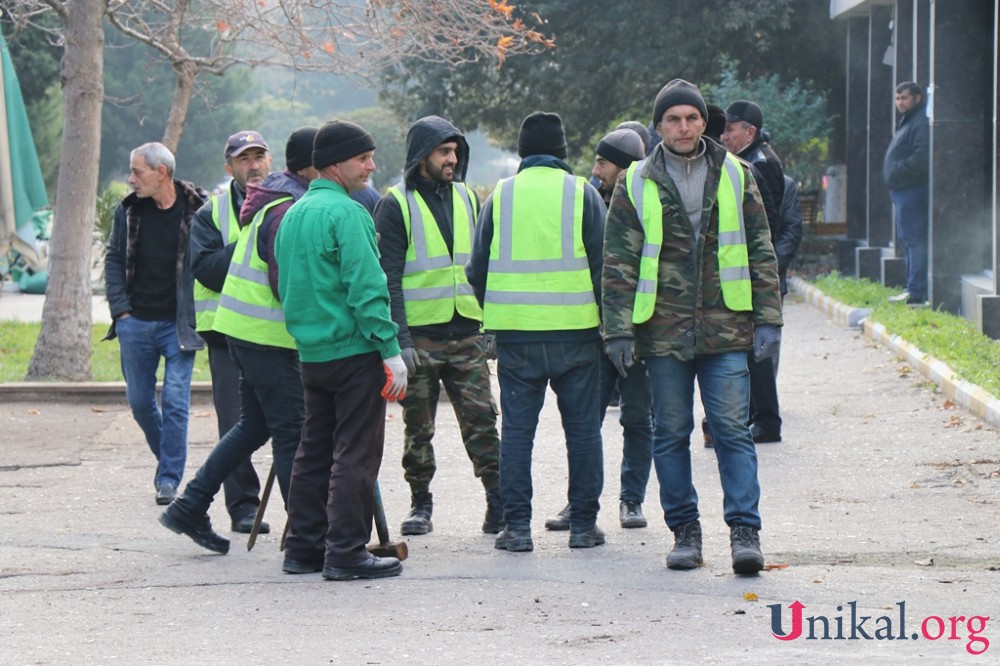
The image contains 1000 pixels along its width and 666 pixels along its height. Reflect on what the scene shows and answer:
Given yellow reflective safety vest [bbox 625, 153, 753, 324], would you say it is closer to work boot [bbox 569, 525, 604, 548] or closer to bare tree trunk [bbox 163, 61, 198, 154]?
work boot [bbox 569, 525, 604, 548]

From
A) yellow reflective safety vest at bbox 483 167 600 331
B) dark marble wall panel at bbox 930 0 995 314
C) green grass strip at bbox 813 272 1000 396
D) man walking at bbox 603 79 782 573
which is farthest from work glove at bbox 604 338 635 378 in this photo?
dark marble wall panel at bbox 930 0 995 314

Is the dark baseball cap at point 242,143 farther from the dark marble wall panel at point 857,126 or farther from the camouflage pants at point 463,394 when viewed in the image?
the dark marble wall panel at point 857,126

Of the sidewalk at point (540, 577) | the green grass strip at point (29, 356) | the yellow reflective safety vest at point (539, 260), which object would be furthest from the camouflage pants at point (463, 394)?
the green grass strip at point (29, 356)

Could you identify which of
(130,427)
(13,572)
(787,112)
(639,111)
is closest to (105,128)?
(639,111)

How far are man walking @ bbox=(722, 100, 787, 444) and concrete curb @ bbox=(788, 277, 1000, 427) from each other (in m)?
1.35

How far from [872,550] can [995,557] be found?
503mm

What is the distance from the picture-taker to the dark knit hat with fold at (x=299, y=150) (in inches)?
286

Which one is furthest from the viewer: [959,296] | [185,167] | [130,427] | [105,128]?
[185,167]

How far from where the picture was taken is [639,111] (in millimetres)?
29016

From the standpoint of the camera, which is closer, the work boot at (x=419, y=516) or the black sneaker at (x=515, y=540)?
the black sneaker at (x=515, y=540)

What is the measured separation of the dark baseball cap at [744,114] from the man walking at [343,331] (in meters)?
3.42

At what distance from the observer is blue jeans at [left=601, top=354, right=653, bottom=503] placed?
7.81 m

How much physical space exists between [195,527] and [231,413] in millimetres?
829

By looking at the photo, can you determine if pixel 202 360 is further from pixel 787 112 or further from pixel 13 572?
pixel 787 112
